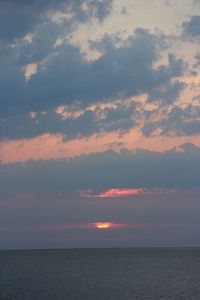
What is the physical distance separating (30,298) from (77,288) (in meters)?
19.0

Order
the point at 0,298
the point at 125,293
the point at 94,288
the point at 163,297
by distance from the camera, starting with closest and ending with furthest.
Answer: the point at 0,298 < the point at 163,297 < the point at 125,293 < the point at 94,288

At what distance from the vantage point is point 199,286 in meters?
84.6

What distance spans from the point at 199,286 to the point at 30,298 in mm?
36350

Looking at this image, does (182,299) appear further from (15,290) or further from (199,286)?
(15,290)

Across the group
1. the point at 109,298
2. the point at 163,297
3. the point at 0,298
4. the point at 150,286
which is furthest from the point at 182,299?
the point at 0,298

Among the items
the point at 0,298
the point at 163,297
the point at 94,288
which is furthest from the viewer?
the point at 94,288

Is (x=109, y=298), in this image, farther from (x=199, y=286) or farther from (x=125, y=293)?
(x=199, y=286)

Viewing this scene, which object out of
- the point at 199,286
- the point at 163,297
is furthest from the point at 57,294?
the point at 199,286

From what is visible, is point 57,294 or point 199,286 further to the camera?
point 199,286

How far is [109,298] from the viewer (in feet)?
220

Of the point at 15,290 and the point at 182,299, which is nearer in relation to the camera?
the point at 182,299

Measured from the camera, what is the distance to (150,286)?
85.4m

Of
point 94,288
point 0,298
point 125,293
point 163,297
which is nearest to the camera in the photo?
point 0,298

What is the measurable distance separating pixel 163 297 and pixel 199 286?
63.8 feet
